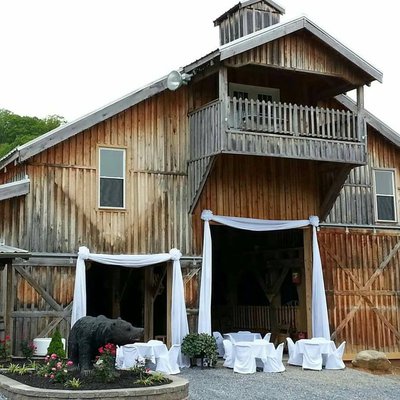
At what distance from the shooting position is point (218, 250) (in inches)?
1034

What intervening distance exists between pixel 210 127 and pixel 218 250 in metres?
9.54

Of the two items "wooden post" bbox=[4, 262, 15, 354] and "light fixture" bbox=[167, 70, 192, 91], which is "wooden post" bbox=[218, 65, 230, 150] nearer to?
"light fixture" bbox=[167, 70, 192, 91]

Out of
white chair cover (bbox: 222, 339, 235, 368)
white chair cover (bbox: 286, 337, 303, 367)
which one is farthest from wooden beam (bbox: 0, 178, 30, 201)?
white chair cover (bbox: 286, 337, 303, 367)

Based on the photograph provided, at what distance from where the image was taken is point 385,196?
69.9ft

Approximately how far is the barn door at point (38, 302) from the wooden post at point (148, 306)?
156 inches

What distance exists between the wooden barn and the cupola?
5 cm

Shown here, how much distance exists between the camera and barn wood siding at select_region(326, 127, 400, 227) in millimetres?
20453

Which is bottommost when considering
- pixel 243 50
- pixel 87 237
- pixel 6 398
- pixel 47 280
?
pixel 6 398

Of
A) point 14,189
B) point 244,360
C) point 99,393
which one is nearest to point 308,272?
point 244,360

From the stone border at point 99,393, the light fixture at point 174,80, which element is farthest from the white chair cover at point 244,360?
the light fixture at point 174,80

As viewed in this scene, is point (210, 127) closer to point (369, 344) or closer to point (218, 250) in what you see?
point (369, 344)

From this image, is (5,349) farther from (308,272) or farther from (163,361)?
(308,272)

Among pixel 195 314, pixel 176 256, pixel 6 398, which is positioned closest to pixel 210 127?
pixel 176 256

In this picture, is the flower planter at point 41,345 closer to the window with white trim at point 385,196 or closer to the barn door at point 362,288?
the barn door at point 362,288
